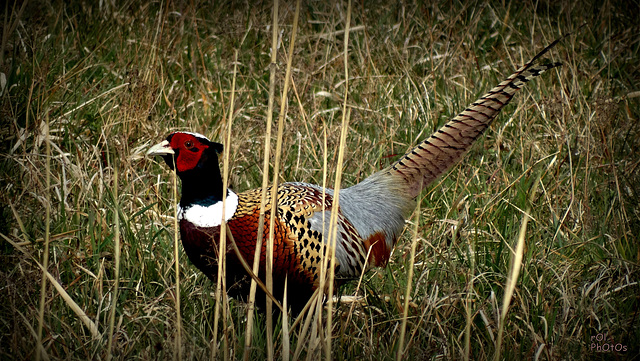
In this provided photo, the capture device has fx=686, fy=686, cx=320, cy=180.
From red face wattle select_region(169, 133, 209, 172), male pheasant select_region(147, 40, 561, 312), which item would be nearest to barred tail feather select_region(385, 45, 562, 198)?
male pheasant select_region(147, 40, 561, 312)

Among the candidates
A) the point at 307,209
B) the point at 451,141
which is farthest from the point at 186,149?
the point at 451,141

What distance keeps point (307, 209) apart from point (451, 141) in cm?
76

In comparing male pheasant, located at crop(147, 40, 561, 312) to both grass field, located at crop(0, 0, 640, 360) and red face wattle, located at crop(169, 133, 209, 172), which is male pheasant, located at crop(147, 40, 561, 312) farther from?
grass field, located at crop(0, 0, 640, 360)

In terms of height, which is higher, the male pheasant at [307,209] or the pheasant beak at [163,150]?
the pheasant beak at [163,150]

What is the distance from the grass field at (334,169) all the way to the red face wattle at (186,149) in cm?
14

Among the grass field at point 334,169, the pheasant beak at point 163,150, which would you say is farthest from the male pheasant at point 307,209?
the grass field at point 334,169

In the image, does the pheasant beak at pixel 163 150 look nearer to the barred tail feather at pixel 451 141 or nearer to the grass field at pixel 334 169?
the grass field at pixel 334 169

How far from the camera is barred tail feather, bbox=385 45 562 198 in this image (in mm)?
3002

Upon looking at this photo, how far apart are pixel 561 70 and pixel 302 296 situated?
239 centimetres

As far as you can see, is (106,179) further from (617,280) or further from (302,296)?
(617,280)

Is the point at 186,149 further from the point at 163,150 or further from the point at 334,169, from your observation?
the point at 334,169

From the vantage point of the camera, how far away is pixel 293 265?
2678 mm

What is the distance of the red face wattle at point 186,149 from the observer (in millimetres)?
2586

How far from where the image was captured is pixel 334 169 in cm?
348
